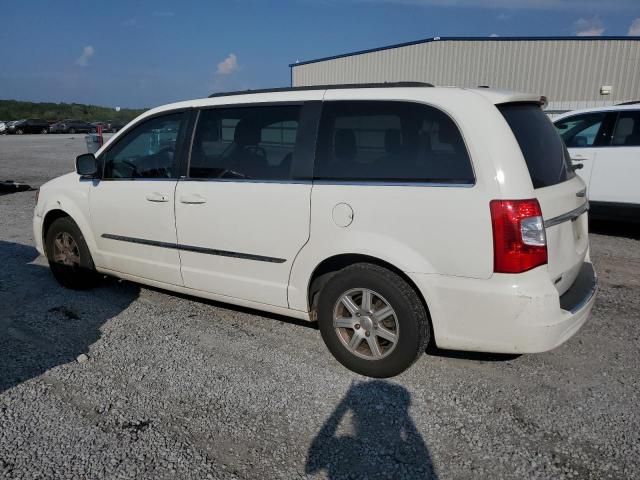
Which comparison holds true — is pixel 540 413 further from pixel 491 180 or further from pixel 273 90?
pixel 273 90

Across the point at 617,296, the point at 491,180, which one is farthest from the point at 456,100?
the point at 617,296

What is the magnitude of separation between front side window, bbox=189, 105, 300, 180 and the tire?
2.82 ft

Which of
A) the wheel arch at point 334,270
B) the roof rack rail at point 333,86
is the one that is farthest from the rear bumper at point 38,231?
the wheel arch at point 334,270


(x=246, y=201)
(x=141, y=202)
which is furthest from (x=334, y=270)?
(x=141, y=202)

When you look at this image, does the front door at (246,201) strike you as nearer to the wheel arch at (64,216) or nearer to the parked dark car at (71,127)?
the wheel arch at (64,216)

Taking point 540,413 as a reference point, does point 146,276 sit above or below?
above

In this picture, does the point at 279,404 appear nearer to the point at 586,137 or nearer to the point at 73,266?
the point at 73,266

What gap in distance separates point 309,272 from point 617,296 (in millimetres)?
3139

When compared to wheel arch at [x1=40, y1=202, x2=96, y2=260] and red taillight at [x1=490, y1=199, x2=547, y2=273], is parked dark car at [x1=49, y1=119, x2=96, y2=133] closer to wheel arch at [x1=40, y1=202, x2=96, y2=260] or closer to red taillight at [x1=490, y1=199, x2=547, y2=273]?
wheel arch at [x1=40, y1=202, x2=96, y2=260]

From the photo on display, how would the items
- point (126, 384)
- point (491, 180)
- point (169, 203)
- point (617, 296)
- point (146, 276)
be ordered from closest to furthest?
point (491, 180), point (126, 384), point (169, 203), point (146, 276), point (617, 296)

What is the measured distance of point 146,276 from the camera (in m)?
4.43

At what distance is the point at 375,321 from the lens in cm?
324

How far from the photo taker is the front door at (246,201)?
136 inches

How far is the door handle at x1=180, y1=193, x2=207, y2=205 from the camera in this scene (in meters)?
3.84
